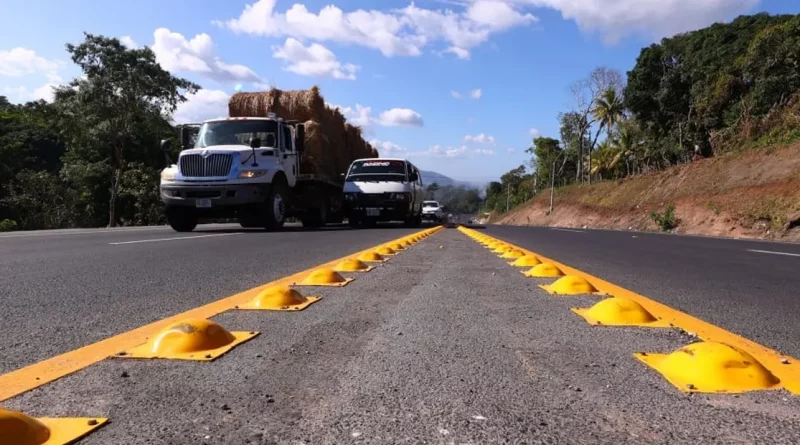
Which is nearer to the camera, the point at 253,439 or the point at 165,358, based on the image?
the point at 253,439

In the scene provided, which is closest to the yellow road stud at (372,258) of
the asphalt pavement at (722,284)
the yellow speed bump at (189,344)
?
the asphalt pavement at (722,284)

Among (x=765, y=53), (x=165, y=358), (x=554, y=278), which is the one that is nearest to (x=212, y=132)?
(x=554, y=278)

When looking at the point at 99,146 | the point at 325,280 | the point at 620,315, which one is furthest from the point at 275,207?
the point at 99,146

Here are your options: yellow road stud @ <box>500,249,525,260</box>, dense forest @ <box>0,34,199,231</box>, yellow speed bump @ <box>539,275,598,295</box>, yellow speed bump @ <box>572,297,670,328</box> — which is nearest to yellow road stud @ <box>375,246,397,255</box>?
yellow road stud @ <box>500,249,525,260</box>

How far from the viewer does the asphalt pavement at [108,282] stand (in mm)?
3166

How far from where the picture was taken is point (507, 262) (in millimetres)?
7180

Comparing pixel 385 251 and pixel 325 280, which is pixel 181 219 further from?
pixel 325 280

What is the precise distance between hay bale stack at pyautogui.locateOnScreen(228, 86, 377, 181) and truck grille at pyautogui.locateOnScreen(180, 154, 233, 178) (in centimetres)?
339

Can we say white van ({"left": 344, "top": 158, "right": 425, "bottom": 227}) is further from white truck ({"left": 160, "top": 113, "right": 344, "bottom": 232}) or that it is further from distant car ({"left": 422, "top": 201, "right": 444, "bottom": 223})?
distant car ({"left": 422, "top": 201, "right": 444, "bottom": 223})

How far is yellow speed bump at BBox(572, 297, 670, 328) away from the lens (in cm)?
350

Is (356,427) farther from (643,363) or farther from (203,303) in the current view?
(203,303)

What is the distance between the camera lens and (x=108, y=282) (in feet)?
16.4

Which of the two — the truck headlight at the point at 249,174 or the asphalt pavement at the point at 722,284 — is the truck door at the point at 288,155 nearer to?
the truck headlight at the point at 249,174

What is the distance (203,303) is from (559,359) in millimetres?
2559
